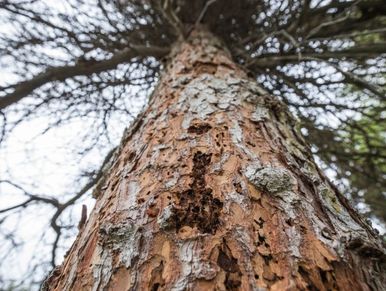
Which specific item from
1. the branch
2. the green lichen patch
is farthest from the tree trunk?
the branch

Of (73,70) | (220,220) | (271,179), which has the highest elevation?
(73,70)

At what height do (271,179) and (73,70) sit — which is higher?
(73,70)

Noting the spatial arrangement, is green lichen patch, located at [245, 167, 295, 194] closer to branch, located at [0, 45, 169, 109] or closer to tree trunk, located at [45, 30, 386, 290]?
tree trunk, located at [45, 30, 386, 290]

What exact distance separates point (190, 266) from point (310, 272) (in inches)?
10.2

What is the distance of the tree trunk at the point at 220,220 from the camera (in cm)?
76

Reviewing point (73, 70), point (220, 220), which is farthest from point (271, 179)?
point (73, 70)

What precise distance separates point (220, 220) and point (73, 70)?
7.72 feet

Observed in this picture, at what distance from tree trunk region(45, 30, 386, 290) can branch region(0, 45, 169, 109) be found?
63.4 inches

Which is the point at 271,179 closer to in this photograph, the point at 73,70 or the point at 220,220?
the point at 220,220

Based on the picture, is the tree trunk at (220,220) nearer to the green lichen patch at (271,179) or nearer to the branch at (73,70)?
the green lichen patch at (271,179)

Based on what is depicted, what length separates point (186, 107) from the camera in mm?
1565

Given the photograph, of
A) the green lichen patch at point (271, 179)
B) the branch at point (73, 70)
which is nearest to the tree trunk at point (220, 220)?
the green lichen patch at point (271, 179)

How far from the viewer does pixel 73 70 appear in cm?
285

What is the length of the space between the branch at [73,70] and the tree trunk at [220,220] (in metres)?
1.61
